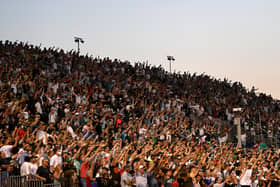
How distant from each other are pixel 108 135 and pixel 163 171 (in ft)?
19.7

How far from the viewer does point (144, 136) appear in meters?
25.2

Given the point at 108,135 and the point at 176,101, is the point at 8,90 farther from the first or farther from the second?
the point at 176,101

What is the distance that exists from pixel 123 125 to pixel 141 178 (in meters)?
8.69

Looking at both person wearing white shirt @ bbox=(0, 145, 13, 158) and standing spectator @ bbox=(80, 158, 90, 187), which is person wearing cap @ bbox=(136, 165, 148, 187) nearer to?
standing spectator @ bbox=(80, 158, 90, 187)

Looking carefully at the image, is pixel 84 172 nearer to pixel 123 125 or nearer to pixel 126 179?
pixel 126 179

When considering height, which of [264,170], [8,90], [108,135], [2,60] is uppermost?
[2,60]

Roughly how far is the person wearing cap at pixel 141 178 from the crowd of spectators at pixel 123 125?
0.03 m

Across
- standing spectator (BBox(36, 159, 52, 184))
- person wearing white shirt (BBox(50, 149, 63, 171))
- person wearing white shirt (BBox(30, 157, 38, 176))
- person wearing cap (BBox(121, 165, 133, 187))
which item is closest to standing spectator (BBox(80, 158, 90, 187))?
person wearing white shirt (BBox(50, 149, 63, 171))

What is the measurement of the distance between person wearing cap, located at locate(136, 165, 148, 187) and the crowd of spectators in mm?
31

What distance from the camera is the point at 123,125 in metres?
25.7

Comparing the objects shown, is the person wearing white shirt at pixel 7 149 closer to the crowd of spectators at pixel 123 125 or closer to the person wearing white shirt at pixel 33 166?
the crowd of spectators at pixel 123 125

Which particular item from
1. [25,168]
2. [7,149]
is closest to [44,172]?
[25,168]

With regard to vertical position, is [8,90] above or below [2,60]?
below

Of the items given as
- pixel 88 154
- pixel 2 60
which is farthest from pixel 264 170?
pixel 2 60
